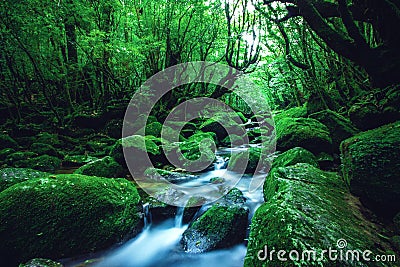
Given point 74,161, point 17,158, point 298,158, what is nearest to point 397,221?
point 298,158

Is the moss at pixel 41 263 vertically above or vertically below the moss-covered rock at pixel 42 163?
below

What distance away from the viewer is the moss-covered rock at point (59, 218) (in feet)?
10.2

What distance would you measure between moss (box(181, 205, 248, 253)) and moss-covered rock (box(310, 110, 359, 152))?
3401mm

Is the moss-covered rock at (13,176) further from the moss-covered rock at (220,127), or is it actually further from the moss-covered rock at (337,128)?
the moss-covered rock at (220,127)

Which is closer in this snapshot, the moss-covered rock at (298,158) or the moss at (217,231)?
the moss at (217,231)

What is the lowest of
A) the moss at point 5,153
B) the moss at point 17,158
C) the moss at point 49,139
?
the moss at point 17,158

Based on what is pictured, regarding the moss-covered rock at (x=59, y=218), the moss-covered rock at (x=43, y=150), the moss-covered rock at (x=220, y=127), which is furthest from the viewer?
the moss-covered rock at (x=220, y=127)

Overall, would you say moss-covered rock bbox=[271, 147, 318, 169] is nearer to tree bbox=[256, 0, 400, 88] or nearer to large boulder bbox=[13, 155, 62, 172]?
tree bbox=[256, 0, 400, 88]

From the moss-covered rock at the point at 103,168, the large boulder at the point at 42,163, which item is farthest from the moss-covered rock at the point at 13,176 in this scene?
the large boulder at the point at 42,163

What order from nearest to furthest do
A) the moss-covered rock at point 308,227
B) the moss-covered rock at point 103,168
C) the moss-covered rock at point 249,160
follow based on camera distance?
the moss-covered rock at point 308,227
the moss-covered rock at point 103,168
the moss-covered rock at point 249,160

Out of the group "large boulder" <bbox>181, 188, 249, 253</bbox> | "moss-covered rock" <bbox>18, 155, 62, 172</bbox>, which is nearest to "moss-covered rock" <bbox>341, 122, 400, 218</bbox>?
"large boulder" <bbox>181, 188, 249, 253</bbox>

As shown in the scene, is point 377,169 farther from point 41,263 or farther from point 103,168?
point 103,168

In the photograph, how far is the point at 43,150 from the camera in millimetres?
8328

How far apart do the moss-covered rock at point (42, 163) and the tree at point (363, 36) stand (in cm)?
825
